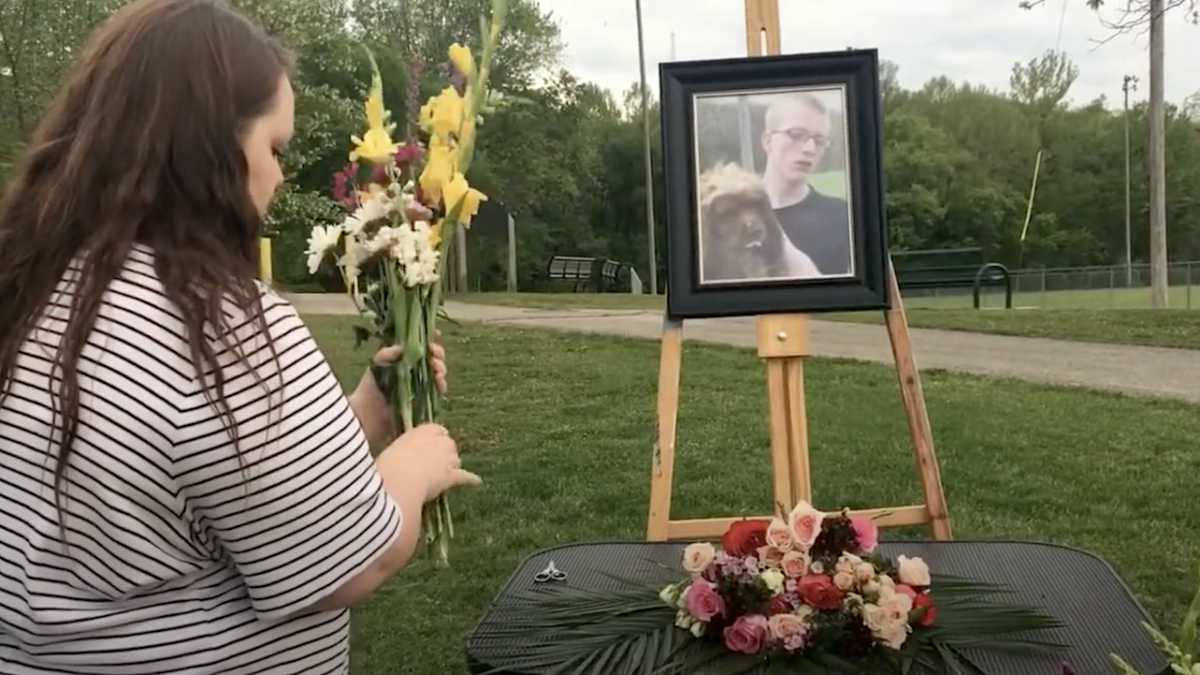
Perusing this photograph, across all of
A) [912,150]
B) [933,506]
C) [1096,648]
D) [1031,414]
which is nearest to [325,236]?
[1096,648]

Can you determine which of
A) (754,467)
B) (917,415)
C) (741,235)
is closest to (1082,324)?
(754,467)

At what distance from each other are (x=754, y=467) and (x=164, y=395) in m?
3.46

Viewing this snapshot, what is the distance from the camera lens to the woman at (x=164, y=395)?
1.01 m

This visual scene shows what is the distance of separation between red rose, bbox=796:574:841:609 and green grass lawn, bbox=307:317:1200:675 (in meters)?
1.16

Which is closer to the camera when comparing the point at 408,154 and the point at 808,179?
the point at 408,154

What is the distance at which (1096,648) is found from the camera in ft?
5.70

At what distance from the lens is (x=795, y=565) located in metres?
1.71

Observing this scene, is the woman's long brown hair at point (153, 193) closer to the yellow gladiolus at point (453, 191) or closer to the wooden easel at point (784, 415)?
the yellow gladiolus at point (453, 191)

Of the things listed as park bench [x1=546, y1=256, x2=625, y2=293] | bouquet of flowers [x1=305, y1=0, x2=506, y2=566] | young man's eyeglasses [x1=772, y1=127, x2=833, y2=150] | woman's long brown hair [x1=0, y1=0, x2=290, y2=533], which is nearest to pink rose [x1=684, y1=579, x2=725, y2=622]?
bouquet of flowers [x1=305, y1=0, x2=506, y2=566]

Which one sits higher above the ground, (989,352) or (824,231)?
(824,231)

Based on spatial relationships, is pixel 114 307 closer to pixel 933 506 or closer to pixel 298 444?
pixel 298 444

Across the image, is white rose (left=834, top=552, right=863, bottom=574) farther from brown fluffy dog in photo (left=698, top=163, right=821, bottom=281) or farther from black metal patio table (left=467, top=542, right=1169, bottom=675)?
brown fluffy dog in photo (left=698, top=163, right=821, bottom=281)

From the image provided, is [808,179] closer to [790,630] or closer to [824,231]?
[824,231]

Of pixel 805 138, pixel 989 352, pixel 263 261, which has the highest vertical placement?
pixel 805 138
